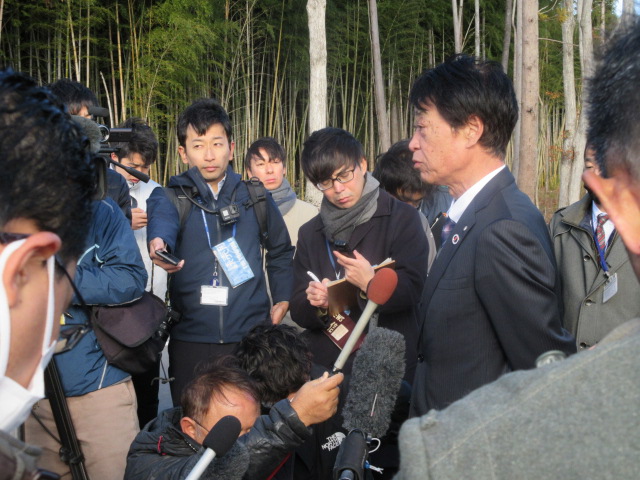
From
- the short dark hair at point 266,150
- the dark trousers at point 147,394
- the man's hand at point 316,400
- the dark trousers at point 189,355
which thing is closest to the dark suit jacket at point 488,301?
the man's hand at point 316,400

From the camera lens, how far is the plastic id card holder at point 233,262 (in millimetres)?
3381

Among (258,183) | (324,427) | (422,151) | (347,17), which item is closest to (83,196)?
(422,151)

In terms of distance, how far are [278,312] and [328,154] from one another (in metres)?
0.87

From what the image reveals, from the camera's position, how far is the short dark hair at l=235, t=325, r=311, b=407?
96.9 inches

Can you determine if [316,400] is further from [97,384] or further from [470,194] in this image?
[97,384]

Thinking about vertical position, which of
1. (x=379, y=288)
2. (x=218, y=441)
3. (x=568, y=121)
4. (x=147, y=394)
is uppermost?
(x=568, y=121)

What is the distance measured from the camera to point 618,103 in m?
0.88

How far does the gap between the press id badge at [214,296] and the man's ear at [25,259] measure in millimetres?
2382

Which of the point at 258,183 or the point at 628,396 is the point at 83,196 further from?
the point at 258,183

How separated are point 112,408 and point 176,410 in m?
0.57

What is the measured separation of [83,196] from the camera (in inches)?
42.3

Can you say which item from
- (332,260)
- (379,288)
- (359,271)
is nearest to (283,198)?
(332,260)

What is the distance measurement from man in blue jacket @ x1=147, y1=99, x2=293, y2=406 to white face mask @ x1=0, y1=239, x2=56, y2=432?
2170 mm

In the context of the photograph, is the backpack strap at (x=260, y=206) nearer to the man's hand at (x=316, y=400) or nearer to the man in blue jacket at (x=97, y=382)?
the man in blue jacket at (x=97, y=382)
